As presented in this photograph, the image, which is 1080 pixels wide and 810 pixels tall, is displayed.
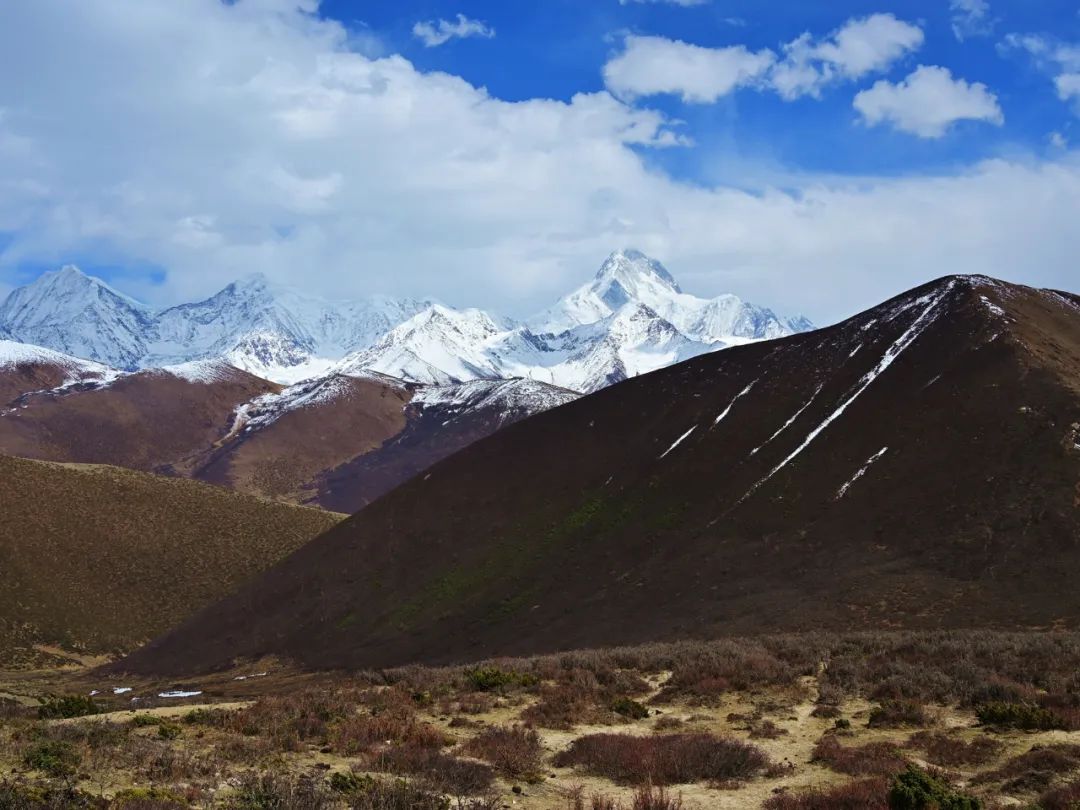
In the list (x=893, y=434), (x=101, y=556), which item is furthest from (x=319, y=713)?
(x=101, y=556)

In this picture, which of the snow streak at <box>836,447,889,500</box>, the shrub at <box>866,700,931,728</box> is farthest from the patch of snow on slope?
the shrub at <box>866,700,931,728</box>

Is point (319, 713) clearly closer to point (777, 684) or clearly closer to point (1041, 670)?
point (777, 684)

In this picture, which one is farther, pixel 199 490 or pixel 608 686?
pixel 199 490

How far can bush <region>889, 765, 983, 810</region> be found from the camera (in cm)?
1209

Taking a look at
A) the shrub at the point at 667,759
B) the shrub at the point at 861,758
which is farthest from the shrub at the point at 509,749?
the shrub at the point at 861,758

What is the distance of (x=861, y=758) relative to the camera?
15469 mm

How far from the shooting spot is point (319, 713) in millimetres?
19812

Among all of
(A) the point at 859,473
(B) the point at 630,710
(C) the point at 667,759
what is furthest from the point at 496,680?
(A) the point at 859,473

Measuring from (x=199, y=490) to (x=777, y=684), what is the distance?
105 m

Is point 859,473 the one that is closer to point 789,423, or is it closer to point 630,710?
point 789,423

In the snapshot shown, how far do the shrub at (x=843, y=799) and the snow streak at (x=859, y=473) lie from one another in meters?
37.8

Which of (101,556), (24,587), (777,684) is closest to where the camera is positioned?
(777,684)

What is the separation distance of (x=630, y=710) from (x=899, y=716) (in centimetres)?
585

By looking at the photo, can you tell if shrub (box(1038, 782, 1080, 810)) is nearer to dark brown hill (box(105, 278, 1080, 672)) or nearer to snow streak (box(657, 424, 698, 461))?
dark brown hill (box(105, 278, 1080, 672))
